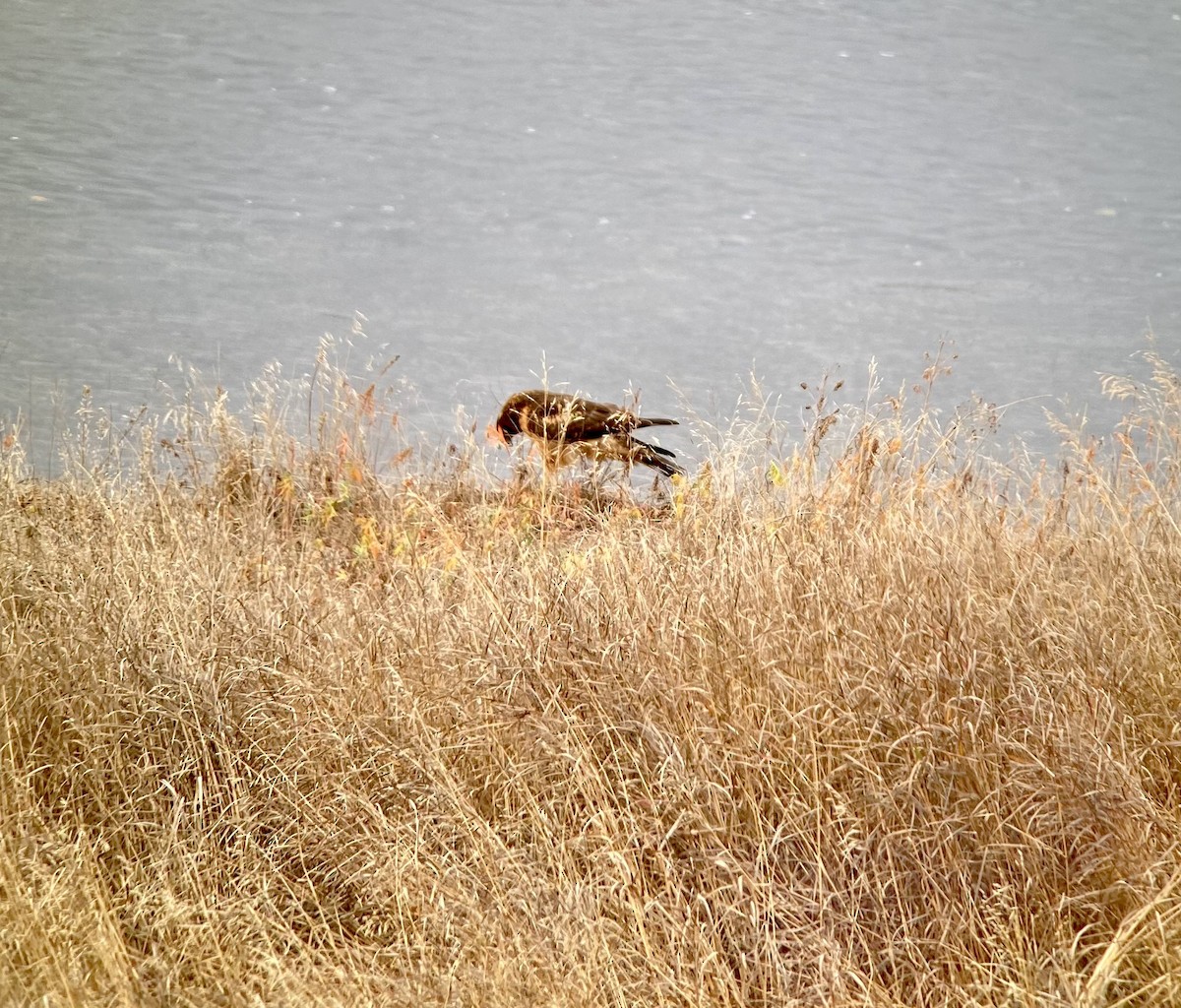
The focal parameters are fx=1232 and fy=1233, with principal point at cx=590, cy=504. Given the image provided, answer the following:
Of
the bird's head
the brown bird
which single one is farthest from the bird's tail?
the bird's head

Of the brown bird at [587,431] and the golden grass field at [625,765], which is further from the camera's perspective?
the brown bird at [587,431]

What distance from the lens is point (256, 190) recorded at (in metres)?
4.59

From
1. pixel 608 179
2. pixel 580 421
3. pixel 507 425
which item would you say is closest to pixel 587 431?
pixel 580 421

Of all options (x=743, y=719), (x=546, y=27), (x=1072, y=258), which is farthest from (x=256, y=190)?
(x=743, y=719)

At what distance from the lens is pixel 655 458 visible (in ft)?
11.3

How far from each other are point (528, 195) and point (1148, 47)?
2.46 meters

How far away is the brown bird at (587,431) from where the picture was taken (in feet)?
10.9

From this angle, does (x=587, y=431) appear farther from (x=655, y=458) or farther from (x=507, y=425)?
(x=507, y=425)

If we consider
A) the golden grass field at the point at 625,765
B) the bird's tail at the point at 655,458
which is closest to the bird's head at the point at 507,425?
the bird's tail at the point at 655,458

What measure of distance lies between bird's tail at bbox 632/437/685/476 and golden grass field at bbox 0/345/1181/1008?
0.72m

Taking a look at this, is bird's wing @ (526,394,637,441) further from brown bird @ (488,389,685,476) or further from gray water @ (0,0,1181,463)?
gray water @ (0,0,1181,463)

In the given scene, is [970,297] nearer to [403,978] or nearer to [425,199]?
[425,199]

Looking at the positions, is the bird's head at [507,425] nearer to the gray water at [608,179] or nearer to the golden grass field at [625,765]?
the gray water at [608,179]

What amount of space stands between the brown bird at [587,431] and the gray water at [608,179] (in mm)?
792
